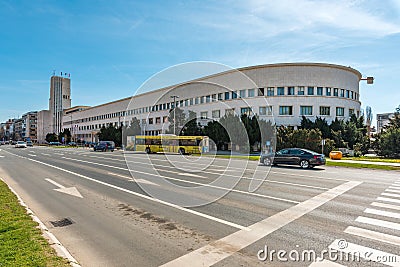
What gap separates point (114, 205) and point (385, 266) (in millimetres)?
7004

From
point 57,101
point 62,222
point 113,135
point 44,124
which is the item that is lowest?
point 62,222

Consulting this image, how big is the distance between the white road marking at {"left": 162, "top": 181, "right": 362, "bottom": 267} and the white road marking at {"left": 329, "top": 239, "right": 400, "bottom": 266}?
145 centimetres

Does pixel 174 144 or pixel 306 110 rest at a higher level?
pixel 306 110

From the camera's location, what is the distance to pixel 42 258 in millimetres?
4301

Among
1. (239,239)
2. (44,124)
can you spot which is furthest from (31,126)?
(239,239)

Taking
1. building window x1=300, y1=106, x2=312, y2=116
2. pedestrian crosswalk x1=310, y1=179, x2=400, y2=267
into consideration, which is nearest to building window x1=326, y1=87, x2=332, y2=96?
building window x1=300, y1=106, x2=312, y2=116

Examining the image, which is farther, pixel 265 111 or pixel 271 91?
pixel 271 91

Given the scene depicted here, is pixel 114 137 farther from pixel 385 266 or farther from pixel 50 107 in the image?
pixel 50 107

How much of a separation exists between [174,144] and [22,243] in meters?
31.3

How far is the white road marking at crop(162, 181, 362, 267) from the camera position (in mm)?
4500

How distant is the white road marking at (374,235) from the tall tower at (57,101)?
6101 inches

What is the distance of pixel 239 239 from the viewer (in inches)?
214

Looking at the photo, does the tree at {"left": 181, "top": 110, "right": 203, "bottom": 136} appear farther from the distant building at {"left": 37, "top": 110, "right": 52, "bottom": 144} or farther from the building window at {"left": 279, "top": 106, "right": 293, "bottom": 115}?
the distant building at {"left": 37, "top": 110, "right": 52, "bottom": 144}

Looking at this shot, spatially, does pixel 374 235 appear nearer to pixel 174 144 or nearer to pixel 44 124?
pixel 174 144
